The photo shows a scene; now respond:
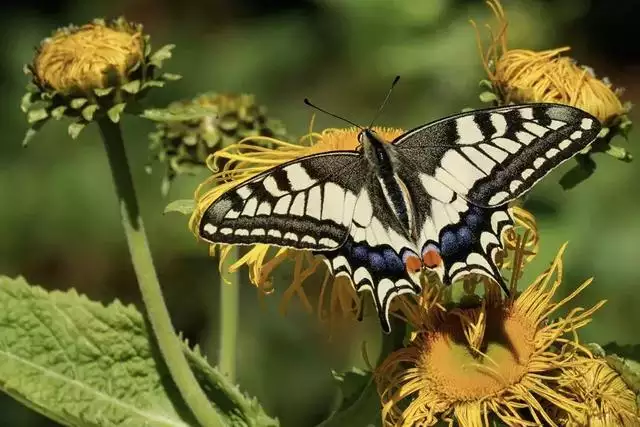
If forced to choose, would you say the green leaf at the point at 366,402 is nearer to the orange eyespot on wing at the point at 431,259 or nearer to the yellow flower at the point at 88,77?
the orange eyespot on wing at the point at 431,259

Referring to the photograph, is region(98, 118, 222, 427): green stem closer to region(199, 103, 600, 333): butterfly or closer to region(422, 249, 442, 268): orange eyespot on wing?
region(199, 103, 600, 333): butterfly

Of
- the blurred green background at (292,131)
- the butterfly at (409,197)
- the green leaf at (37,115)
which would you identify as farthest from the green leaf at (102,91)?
the blurred green background at (292,131)

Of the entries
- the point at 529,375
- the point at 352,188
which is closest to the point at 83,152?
the point at 352,188

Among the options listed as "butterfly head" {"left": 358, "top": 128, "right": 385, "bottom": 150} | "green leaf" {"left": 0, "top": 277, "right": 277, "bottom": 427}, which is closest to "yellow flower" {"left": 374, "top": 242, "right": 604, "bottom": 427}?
"butterfly head" {"left": 358, "top": 128, "right": 385, "bottom": 150}

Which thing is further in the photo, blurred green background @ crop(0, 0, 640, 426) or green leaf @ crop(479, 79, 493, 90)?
blurred green background @ crop(0, 0, 640, 426)

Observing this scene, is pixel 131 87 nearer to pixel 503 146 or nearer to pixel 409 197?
pixel 409 197

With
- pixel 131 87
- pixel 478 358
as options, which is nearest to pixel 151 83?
pixel 131 87
